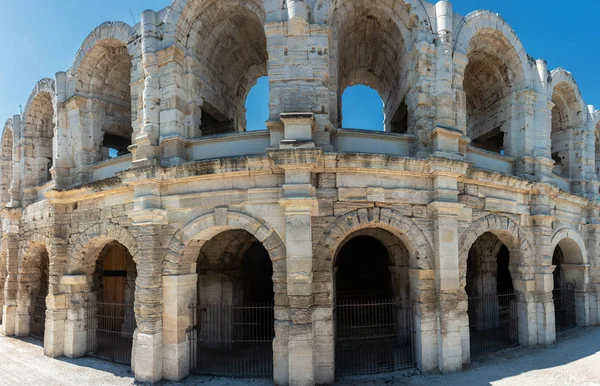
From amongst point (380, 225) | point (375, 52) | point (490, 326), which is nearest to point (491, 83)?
point (375, 52)

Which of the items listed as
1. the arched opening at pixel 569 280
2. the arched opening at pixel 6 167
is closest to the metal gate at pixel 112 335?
the arched opening at pixel 6 167

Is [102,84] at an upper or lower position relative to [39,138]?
upper

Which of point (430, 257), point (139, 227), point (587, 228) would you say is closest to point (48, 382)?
point (139, 227)

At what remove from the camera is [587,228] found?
38.5 feet

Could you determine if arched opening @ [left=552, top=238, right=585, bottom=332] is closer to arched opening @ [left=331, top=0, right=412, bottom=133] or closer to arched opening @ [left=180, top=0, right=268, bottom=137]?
A: arched opening @ [left=331, top=0, right=412, bottom=133]

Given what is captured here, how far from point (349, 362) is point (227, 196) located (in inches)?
187

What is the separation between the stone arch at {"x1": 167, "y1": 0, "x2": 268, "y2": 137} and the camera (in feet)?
A: 27.1

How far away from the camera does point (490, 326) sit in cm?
1087

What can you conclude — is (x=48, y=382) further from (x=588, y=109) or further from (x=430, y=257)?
(x=588, y=109)

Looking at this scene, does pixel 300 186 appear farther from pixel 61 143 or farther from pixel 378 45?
pixel 61 143

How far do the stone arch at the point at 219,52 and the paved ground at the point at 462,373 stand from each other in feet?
19.0

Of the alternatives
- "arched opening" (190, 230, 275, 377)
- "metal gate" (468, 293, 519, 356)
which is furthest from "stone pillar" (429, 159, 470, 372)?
"arched opening" (190, 230, 275, 377)

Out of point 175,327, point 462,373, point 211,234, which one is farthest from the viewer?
point 211,234

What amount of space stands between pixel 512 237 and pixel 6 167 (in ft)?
61.6
